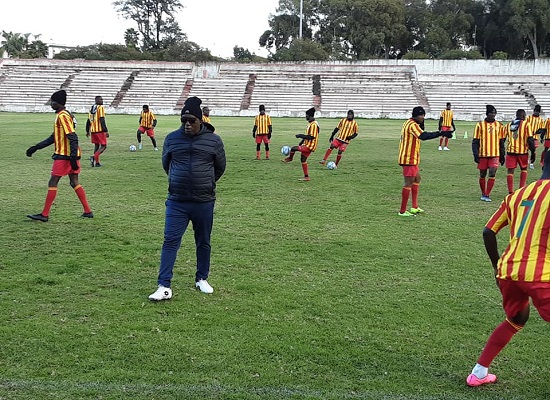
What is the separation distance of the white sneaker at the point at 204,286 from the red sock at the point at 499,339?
3.02 metres

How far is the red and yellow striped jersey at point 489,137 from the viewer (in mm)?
12078

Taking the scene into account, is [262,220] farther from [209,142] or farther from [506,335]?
[506,335]

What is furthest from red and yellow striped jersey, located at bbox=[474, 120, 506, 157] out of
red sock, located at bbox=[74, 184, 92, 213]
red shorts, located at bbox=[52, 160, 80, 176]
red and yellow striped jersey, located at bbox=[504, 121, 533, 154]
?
red shorts, located at bbox=[52, 160, 80, 176]

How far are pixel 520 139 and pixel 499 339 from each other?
9846 mm

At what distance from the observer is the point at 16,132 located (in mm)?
26281

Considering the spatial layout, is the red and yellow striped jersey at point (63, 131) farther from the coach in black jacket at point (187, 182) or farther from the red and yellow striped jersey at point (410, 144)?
the red and yellow striped jersey at point (410, 144)

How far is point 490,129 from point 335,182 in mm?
4039

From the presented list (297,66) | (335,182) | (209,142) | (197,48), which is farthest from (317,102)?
(209,142)

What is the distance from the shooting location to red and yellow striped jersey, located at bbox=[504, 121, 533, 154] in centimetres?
1295

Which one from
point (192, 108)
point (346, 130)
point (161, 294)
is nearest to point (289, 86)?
point (346, 130)

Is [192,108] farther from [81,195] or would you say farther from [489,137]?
[489,137]

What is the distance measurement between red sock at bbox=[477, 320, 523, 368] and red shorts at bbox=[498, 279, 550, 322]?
107mm

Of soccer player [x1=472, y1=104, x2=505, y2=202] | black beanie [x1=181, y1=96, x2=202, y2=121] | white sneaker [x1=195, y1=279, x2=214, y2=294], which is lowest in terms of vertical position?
white sneaker [x1=195, y1=279, x2=214, y2=294]

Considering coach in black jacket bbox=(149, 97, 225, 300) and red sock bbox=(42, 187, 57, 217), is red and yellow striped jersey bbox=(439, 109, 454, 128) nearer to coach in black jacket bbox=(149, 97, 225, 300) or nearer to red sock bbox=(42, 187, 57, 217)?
red sock bbox=(42, 187, 57, 217)
